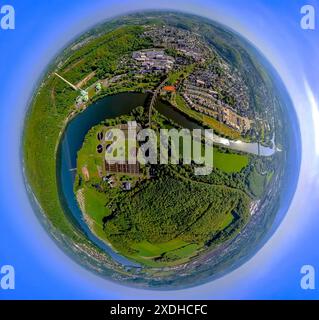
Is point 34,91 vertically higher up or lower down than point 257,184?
higher up

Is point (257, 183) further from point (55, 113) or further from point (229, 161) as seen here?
point (55, 113)

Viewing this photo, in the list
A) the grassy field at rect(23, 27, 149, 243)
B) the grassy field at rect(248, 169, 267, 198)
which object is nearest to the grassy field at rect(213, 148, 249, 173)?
the grassy field at rect(248, 169, 267, 198)

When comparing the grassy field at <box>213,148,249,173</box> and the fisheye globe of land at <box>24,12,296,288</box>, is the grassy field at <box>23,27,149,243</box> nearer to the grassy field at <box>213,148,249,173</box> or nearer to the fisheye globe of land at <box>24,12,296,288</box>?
the fisheye globe of land at <box>24,12,296,288</box>

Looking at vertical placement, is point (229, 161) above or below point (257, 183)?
above

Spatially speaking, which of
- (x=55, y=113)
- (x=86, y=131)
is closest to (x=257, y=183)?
(x=86, y=131)

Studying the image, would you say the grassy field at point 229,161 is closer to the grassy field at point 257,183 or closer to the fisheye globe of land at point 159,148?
the fisheye globe of land at point 159,148

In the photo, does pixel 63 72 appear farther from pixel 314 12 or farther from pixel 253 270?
pixel 253 270

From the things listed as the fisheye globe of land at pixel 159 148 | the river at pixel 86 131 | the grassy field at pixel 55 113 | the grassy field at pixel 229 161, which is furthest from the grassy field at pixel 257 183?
the grassy field at pixel 55 113

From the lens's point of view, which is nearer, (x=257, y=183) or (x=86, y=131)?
(x=257, y=183)

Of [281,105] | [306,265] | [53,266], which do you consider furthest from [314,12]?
[53,266]
